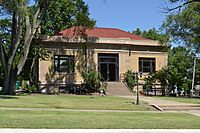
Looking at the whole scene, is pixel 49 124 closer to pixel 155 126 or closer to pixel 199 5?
pixel 155 126

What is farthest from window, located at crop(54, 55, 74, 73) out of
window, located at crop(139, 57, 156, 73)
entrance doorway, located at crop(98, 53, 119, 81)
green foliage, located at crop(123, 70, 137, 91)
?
window, located at crop(139, 57, 156, 73)

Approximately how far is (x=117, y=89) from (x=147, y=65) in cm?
671

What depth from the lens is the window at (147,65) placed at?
161 ft

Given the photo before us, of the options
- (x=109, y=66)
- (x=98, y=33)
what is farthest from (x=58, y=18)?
(x=109, y=66)

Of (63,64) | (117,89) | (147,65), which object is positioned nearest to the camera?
(117,89)

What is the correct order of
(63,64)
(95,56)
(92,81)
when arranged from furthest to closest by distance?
(95,56) → (63,64) → (92,81)

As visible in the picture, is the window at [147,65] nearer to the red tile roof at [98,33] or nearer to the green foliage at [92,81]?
the red tile roof at [98,33]

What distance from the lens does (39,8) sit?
37906 mm

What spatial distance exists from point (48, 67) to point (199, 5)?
17336 mm

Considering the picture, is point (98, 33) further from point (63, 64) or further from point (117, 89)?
point (117, 89)

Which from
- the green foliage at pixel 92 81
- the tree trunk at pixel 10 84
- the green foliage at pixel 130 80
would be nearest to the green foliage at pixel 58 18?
the green foliage at pixel 130 80

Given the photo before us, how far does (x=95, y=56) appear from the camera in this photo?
47.0 m

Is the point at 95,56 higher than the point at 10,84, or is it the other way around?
the point at 95,56

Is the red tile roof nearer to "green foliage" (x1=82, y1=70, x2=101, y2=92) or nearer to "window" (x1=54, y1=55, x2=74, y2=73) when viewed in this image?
"window" (x1=54, y1=55, x2=74, y2=73)
